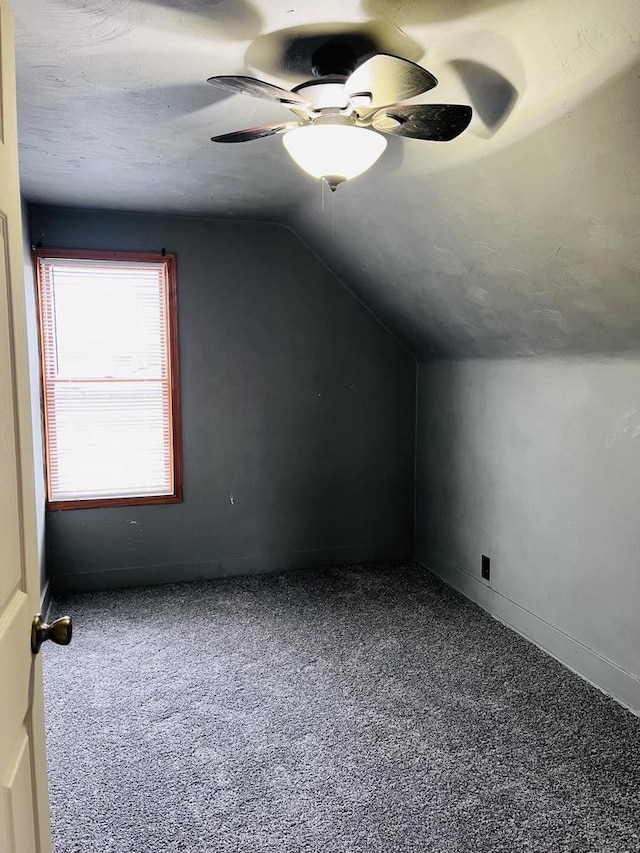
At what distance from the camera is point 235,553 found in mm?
4031

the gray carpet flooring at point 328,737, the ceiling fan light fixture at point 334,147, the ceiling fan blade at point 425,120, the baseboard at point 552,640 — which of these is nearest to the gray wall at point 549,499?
the baseboard at point 552,640

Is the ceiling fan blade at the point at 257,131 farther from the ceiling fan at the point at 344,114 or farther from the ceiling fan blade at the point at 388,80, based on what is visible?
the ceiling fan blade at the point at 388,80

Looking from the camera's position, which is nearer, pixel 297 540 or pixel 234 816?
pixel 234 816

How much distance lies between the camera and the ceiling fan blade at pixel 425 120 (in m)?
1.64

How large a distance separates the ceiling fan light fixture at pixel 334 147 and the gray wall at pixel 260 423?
6.68 ft

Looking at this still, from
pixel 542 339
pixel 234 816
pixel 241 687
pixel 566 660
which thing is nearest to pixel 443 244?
pixel 542 339

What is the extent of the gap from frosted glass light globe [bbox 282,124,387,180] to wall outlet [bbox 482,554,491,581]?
236 cm

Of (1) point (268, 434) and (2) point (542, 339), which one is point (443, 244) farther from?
(1) point (268, 434)

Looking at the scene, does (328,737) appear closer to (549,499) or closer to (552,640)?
(552,640)

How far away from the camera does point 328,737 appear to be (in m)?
2.28

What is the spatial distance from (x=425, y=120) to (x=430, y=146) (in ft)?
1.73

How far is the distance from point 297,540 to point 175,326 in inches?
64.4

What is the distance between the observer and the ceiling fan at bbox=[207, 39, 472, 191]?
63.2 inches

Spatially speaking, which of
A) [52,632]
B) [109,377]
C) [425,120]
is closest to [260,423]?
Result: [109,377]
